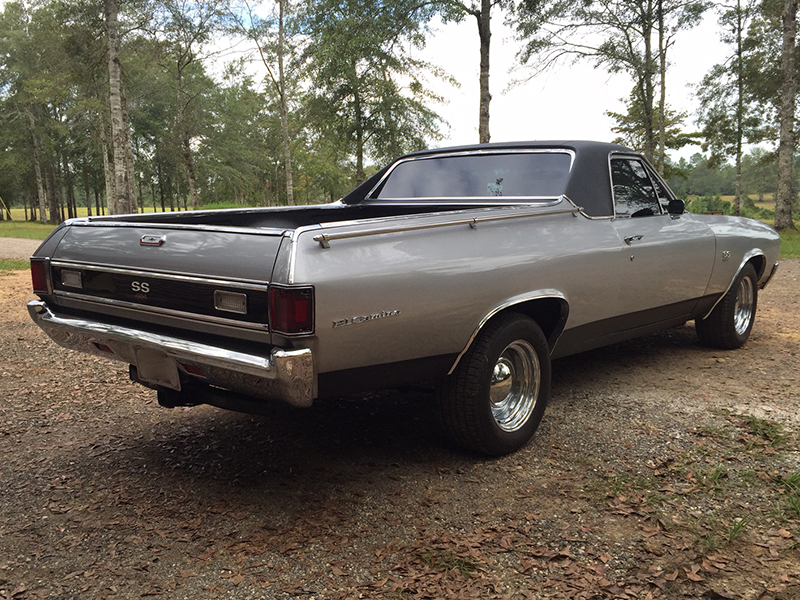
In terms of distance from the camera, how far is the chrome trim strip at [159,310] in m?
2.60

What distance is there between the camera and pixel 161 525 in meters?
2.74

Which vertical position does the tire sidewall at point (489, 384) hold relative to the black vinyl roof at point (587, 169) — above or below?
below

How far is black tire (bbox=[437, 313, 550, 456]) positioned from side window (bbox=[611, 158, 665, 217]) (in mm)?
1382

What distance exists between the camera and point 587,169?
164 inches

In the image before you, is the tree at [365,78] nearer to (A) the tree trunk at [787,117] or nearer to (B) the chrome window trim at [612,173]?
(A) the tree trunk at [787,117]

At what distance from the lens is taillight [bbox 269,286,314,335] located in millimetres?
2436

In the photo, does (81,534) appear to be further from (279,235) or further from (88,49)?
(88,49)

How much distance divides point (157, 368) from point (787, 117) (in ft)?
66.4

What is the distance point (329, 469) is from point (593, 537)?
4.46 feet

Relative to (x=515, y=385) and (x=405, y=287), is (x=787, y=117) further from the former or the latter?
(x=405, y=287)

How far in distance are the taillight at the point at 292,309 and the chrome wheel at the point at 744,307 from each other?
4.67m

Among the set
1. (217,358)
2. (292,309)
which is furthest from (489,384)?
(217,358)

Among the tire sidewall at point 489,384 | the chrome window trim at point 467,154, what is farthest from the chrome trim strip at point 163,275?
the chrome window trim at point 467,154

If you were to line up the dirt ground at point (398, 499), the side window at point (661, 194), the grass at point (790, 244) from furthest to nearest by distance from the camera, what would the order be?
the grass at point (790, 244)
the side window at point (661, 194)
the dirt ground at point (398, 499)
